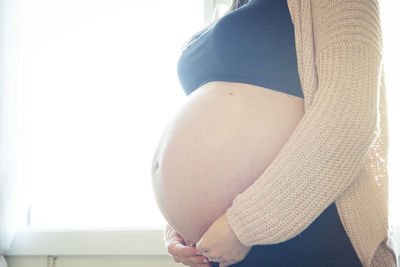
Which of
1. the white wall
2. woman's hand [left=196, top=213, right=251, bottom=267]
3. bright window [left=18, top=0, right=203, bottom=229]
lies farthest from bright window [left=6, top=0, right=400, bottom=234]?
woman's hand [left=196, top=213, right=251, bottom=267]

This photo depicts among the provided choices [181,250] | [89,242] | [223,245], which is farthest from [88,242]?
[223,245]

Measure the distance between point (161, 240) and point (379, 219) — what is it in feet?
2.81

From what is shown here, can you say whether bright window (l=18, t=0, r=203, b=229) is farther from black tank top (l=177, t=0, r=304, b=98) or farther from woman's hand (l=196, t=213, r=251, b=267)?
woman's hand (l=196, t=213, r=251, b=267)

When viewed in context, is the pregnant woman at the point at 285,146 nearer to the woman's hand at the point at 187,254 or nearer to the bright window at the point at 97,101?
the woman's hand at the point at 187,254

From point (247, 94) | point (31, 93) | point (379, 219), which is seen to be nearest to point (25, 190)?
point (31, 93)

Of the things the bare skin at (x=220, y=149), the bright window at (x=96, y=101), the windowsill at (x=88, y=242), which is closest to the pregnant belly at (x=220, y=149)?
the bare skin at (x=220, y=149)

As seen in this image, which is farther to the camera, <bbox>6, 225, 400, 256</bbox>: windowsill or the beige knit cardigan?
<bbox>6, 225, 400, 256</bbox>: windowsill

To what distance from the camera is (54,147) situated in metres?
1.32

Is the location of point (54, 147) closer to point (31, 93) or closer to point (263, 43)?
point (31, 93)

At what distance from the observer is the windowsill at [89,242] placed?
43.8 inches

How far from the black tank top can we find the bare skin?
0.02 metres

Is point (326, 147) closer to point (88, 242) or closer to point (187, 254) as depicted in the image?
point (187, 254)

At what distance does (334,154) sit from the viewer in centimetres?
41

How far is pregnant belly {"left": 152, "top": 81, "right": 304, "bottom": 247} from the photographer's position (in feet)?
1.60
